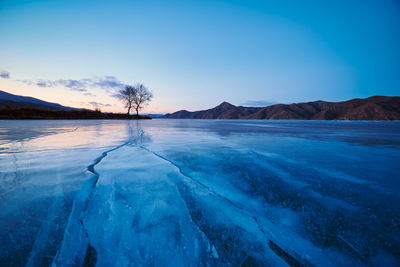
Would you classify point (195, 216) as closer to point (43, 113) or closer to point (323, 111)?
point (43, 113)

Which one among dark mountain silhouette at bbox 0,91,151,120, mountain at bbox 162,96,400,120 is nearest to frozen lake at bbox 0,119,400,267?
dark mountain silhouette at bbox 0,91,151,120

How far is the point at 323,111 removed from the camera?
10344 cm

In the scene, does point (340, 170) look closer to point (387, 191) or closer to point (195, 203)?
point (387, 191)

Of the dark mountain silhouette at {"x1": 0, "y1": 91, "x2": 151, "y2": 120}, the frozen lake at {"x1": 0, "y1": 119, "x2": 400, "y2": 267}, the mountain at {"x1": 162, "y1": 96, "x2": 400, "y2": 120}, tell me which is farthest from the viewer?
the mountain at {"x1": 162, "y1": 96, "x2": 400, "y2": 120}

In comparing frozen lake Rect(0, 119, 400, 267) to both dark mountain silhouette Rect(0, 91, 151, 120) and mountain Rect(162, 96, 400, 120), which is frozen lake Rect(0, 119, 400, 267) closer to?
dark mountain silhouette Rect(0, 91, 151, 120)

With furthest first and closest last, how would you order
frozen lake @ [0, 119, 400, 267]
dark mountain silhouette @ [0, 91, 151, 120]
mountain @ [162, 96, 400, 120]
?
mountain @ [162, 96, 400, 120] < dark mountain silhouette @ [0, 91, 151, 120] < frozen lake @ [0, 119, 400, 267]

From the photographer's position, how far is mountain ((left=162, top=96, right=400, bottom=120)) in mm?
77000

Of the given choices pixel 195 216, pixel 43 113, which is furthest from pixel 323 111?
pixel 43 113

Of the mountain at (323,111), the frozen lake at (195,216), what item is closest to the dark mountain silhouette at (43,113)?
the frozen lake at (195,216)

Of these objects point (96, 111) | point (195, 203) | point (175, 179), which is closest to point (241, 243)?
point (195, 203)

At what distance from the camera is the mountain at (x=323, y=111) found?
77.0 metres

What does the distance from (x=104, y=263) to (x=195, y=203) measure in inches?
28.7

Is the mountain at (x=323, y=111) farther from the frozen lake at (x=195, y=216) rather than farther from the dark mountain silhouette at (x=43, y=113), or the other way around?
the frozen lake at (x=195, y=216)

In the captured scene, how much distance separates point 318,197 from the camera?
1448 mm
